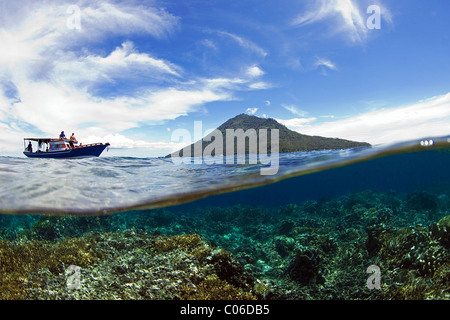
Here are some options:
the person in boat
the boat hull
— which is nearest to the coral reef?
the boat hull

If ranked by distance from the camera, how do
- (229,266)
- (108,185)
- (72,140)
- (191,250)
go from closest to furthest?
(229,266) < (191,250) < (108,185) < (72,140)

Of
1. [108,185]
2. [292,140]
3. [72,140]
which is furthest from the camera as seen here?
[292,140]

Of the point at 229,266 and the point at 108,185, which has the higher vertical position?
the point at 108,185

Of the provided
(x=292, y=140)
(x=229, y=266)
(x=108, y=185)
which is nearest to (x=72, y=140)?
(x=108, y=185)

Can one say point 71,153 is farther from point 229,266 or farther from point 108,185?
point 229,266

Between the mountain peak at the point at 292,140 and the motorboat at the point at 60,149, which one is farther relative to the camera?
the mountain peak at the point at 292,140

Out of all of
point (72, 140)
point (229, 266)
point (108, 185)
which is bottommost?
point (229, 266)

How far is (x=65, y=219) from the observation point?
12508 millimetres

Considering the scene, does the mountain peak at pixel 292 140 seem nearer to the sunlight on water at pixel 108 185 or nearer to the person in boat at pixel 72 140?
the person in boat at pixel 72 140

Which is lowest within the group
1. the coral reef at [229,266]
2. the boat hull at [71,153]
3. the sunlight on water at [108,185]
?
the coral reef at [229,266]

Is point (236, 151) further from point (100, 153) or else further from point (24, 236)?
point (24, 236)

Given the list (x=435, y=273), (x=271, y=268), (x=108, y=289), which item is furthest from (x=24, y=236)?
(x=435, y=273)

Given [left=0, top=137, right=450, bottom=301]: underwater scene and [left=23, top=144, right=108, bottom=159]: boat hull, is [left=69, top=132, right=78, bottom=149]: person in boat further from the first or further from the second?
[left=0, top=137, right=450, bottom=301]: underwater scene

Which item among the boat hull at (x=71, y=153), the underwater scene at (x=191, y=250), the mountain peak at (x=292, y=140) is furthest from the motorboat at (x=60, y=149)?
the mountain peak at (x=292, y=140)
